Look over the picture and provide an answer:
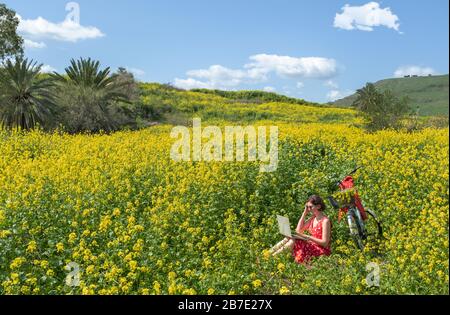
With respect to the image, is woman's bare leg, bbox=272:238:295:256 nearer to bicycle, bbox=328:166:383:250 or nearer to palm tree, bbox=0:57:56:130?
bicycle, bbox=328:166:383:250

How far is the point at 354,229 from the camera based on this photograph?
7805mm

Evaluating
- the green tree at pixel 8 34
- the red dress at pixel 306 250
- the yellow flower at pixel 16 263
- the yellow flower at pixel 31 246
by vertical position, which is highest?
the green tree at pixel 8 34

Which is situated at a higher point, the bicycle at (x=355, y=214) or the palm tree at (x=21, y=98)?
the palm tree at (x=21, y=98)

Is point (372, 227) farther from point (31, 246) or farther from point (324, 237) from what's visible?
point (31, 246)

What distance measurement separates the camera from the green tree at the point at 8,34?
30844 mm

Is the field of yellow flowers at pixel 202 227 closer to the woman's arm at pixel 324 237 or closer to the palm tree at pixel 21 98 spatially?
the woman's arm at pixel 324 237

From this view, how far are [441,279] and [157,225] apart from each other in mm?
4221

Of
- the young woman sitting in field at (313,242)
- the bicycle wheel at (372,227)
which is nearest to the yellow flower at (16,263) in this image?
the young woman sitting in field at (313,242)

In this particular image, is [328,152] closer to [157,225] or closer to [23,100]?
[157,225]

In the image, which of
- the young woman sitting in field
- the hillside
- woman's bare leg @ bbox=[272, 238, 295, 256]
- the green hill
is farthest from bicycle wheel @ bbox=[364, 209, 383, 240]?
the green hill

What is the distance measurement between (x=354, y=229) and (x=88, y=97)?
1968 cm

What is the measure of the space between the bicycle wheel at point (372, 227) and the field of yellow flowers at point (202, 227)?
18cm

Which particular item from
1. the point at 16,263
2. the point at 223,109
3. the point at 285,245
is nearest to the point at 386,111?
the point at 285,245
